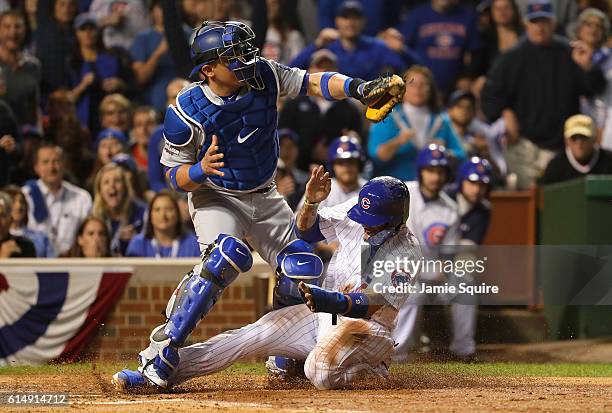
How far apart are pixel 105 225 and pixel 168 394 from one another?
144 inches

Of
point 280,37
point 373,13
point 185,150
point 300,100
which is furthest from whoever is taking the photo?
point 373,13

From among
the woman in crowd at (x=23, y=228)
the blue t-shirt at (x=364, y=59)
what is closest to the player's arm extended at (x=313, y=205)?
the woman in crowd at (x=23, y=228)

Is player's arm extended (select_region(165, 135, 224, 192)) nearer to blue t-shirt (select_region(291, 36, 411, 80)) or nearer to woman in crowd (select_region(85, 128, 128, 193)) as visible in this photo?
woman in crowd (select_region(85, 128, 128, 193))

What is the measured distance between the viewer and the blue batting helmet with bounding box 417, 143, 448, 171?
33.3 ft

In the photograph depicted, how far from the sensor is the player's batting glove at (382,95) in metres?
6.57

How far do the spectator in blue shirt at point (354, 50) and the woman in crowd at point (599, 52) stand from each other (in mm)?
1847

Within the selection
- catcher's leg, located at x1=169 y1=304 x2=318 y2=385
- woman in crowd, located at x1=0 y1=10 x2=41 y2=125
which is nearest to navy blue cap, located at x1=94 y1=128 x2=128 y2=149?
A: woman in crowd, located at x1=0 y1=10 x2=41 y2=125

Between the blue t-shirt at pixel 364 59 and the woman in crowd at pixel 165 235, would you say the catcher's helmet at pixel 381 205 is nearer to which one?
the woman in crowd at pixel 165 235

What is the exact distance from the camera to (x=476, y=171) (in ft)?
33.6

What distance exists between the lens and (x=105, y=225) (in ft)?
33.0

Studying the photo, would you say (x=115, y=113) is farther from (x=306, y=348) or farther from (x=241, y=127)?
(x=306, y=348)

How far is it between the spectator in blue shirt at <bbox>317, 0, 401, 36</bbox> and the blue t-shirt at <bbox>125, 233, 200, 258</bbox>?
143 inches

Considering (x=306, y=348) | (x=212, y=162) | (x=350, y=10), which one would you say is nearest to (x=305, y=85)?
(x=212, y=162)

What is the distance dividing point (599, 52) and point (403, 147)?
2.46m
